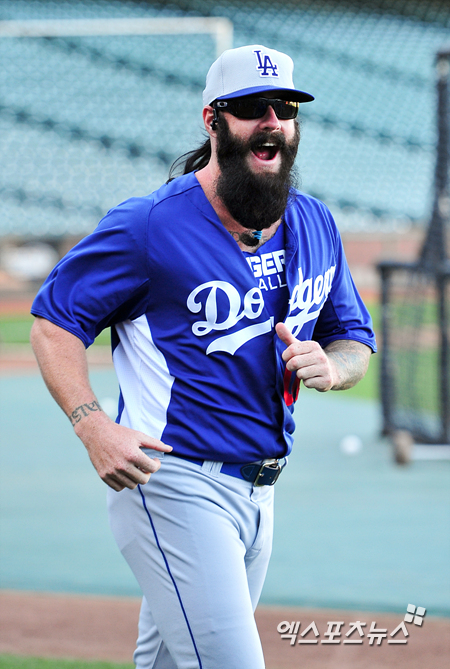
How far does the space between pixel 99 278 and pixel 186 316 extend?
0.24 m

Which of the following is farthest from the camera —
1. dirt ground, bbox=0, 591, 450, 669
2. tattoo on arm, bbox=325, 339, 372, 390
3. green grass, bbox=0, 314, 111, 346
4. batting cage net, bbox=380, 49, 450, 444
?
green grass, bbox=0, 314, 111, 346

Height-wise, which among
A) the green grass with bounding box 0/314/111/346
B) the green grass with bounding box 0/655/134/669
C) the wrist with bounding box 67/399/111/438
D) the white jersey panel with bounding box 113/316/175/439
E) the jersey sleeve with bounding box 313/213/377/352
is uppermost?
the jersey sleeve with bounding box 313/213/377/352

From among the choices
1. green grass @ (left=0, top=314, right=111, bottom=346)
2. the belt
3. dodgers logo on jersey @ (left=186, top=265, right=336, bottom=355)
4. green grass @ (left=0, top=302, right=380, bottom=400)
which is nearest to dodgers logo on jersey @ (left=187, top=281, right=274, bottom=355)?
dodgers logo on jersey @ (left=186, top=265, right=336, bottom=355)

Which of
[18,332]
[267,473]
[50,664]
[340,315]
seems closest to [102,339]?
[18,332]

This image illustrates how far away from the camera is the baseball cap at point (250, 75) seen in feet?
7.14

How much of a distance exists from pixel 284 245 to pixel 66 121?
22.4 metres

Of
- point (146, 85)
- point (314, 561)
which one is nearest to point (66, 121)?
point (146, 85)

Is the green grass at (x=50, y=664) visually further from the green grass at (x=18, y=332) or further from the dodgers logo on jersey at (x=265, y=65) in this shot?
the green grass at (x=18, y=332)

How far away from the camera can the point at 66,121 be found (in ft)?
77.1

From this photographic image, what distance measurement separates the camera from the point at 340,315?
253 centimetres

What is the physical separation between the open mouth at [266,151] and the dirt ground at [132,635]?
2.17 m

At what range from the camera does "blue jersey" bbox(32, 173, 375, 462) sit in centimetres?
212

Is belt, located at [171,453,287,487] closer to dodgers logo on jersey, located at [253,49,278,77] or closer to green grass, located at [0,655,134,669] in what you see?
dodgers logo on jersey, located at [253,49,278,77]

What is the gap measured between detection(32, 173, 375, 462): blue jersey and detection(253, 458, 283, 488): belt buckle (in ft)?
0.09
